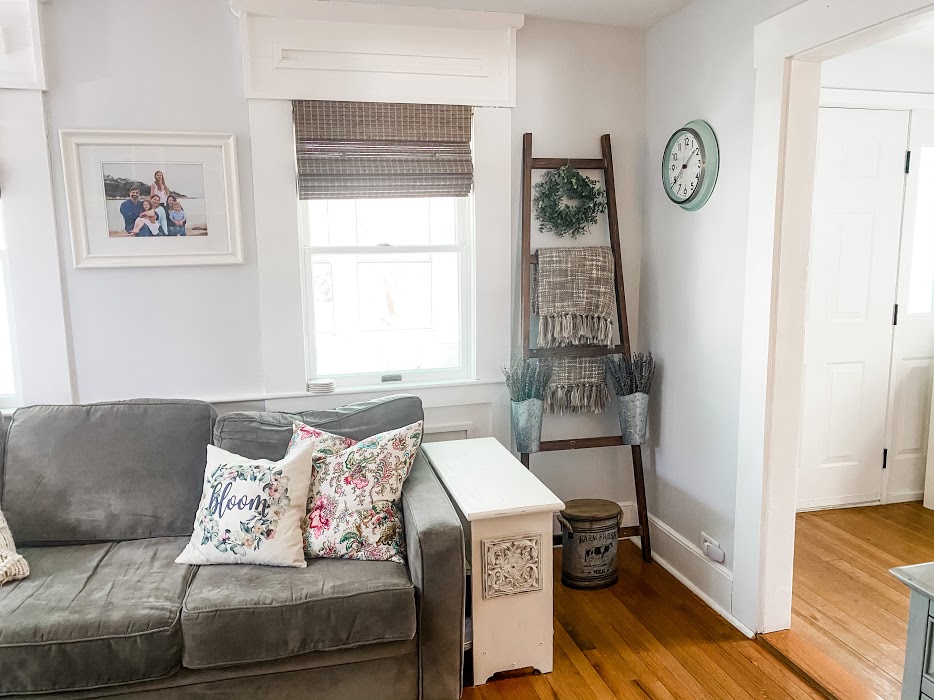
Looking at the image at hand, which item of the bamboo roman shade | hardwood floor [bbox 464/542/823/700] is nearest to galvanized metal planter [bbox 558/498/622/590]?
hardwood floor [bbox 464/542/823/700]

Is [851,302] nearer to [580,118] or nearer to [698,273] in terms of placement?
[698,273]

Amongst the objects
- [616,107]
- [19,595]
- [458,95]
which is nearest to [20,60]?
[458,95]

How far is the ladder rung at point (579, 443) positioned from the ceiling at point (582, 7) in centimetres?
194

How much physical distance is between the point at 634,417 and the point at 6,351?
8.96 feet

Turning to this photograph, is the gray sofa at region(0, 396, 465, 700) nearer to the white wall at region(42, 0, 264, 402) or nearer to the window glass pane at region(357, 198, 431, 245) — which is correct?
the white wall at region(42, 0, 264, 402)

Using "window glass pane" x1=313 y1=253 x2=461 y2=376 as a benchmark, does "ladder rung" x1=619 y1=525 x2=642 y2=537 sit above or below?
below

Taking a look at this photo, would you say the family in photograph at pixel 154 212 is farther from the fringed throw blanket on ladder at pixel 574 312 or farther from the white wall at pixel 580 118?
the fringed throw blanket on ladder at pixel 574 312

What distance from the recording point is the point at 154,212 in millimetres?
2746

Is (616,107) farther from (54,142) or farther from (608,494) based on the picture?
(54,142)

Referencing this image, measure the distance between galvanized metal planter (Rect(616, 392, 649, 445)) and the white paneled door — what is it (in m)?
1.04

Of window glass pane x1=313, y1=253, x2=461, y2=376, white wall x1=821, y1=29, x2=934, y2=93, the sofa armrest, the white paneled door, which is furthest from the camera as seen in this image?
the white paneled door

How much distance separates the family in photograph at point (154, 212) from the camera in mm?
2723

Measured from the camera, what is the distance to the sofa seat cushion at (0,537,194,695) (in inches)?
74.0

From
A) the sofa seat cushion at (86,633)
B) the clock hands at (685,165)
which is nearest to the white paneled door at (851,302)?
the clock hands at (685,165)
